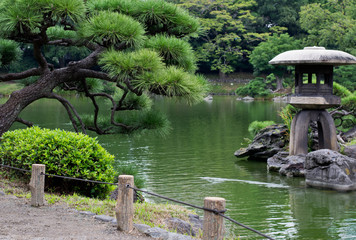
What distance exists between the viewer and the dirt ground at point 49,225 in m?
4.99

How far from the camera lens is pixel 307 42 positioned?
41.0 meters

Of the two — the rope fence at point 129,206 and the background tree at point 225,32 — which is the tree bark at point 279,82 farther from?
the rope fence at point 129,206

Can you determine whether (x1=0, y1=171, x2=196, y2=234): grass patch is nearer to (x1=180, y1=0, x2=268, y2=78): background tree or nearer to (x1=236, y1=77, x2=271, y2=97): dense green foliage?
(x1=236, y1=77, x2=271, y2=97): dense green foliage

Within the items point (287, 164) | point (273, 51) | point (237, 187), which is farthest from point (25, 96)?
point (273, 51)

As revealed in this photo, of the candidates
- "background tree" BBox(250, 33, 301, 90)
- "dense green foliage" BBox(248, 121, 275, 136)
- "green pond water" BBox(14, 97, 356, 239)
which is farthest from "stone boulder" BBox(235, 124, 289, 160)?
"background tree" BBox(250, 33, 301, 90)

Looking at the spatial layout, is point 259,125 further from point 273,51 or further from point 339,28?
point 273,51

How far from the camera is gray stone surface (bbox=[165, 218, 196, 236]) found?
19.7ft

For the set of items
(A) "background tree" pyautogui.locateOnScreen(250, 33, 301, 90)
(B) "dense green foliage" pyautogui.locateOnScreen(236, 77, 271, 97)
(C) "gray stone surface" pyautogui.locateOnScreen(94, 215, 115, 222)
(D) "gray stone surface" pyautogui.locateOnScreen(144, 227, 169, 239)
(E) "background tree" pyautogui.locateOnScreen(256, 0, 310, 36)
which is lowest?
(D) "gray stone surface" pyautogui.locateOnScreen(144, 227, 169, 239)

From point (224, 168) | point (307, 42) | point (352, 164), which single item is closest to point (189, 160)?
point (224, 168)

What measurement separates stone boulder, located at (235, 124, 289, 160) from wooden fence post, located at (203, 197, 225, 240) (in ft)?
31.3

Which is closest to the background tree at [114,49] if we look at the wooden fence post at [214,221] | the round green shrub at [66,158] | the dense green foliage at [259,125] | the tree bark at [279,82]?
the round green shrub at [66,158]

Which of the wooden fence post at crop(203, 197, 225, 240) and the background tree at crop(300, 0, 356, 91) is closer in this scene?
the wooden fence post at crop(203, 197, 225, 240)

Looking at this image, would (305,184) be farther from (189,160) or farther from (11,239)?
(11,239)

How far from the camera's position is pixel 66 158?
6719 millimetres
